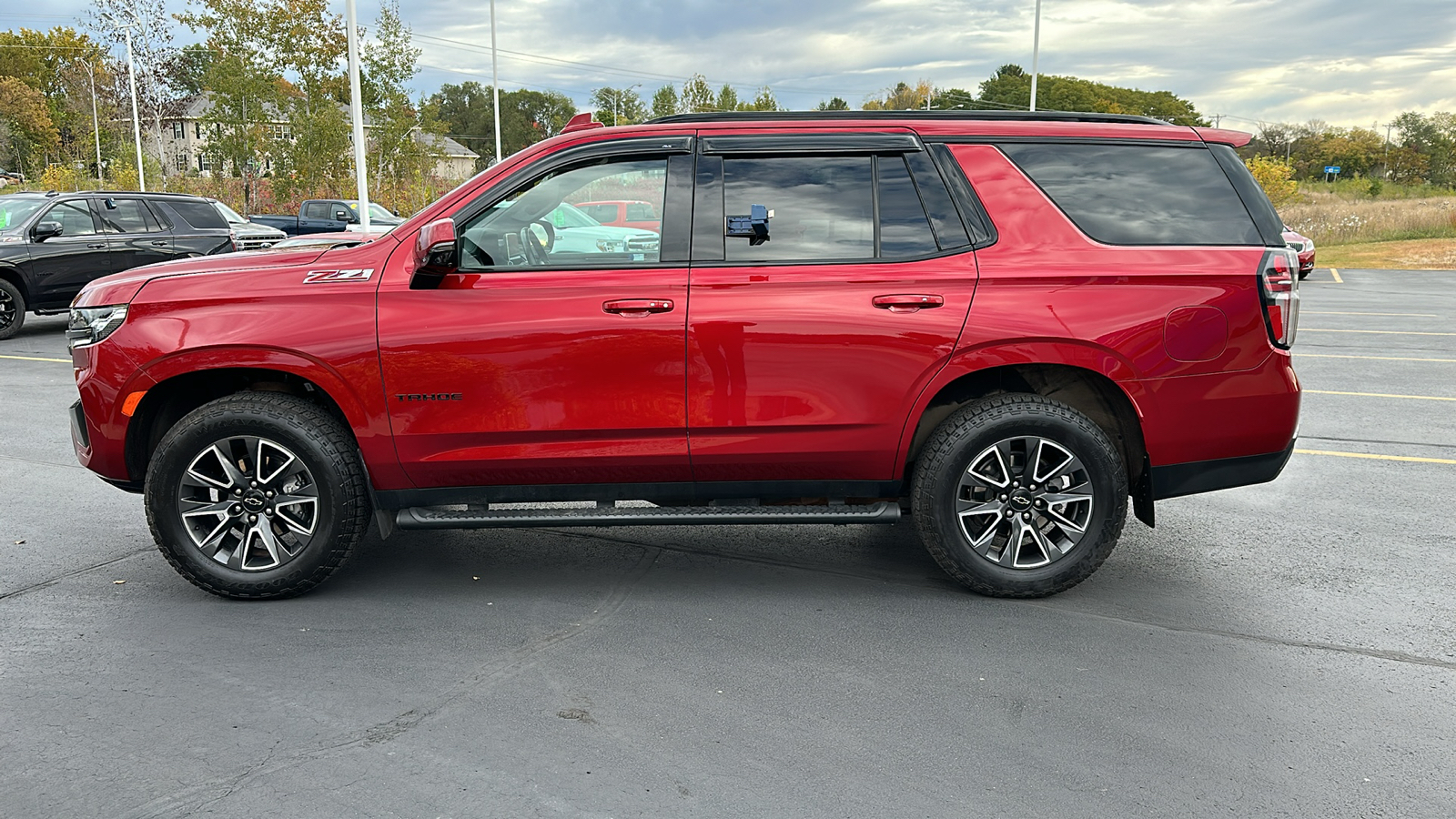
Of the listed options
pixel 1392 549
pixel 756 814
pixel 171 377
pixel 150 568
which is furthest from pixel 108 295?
pixel 1392 549

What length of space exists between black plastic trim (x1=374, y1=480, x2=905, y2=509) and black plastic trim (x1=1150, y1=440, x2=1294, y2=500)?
110 cm

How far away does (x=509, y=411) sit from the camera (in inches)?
172

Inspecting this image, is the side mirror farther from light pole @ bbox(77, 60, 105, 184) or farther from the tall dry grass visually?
light pole @ bbox(77, 60, 105, 184)

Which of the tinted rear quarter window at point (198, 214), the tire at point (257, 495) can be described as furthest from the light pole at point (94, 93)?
the tire at point (257, 495)

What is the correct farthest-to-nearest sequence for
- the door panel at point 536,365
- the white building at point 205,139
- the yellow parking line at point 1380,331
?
the white building at point 205,139 → the yellow parking line at point 1380,331 → the door panel at point 536,365

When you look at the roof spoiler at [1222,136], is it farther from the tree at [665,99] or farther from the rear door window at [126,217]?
the tree at [665,99]

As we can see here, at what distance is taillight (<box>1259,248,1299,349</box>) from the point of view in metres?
4.39

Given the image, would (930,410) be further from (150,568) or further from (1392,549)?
(150,568)

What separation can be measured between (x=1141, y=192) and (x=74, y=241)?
43.1ft

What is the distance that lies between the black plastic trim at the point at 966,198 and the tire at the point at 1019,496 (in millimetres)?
668

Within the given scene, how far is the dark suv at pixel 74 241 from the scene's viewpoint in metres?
13.0

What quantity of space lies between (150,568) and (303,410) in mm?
1314

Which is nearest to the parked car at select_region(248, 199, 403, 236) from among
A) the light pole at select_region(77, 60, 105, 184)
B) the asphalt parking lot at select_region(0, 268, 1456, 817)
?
the asphalt parking lot at select_region(0, 268, 1456, 817)

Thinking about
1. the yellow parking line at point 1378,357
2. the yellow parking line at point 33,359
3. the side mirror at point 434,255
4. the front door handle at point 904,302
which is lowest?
the yellow parking line at point 33,359
